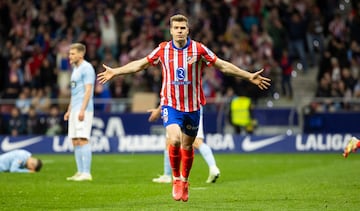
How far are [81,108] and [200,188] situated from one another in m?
3.02

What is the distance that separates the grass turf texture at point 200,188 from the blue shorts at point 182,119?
0.98 m

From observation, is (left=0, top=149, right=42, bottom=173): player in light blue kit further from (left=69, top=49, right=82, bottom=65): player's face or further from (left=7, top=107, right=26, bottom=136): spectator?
(left=7, top=107, right=26, bottom=136): spectator

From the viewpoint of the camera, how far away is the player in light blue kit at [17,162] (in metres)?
18.5

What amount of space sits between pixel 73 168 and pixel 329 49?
13.0 m

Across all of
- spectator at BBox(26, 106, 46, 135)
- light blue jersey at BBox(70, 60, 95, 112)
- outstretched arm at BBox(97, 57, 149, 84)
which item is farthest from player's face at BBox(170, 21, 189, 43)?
spectator at BBox(26, 106, 46, 135)

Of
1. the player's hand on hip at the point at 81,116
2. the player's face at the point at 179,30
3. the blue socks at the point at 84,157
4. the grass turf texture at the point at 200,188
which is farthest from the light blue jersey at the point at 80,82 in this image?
the player's face at the point at 179,30

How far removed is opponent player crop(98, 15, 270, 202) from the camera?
12227 mm

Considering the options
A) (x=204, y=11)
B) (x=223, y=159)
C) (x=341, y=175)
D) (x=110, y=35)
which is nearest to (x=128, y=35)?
(x=110, y=35)

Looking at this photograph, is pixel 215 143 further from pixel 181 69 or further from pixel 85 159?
pixel 181 69

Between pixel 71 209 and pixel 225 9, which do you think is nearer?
pixel 71 209

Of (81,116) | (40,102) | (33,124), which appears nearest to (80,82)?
(81,116)

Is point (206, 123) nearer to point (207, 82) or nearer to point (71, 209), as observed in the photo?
point (207, 82)

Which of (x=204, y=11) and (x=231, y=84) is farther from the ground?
(x=204, y=11)

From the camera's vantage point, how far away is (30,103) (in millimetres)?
28125
